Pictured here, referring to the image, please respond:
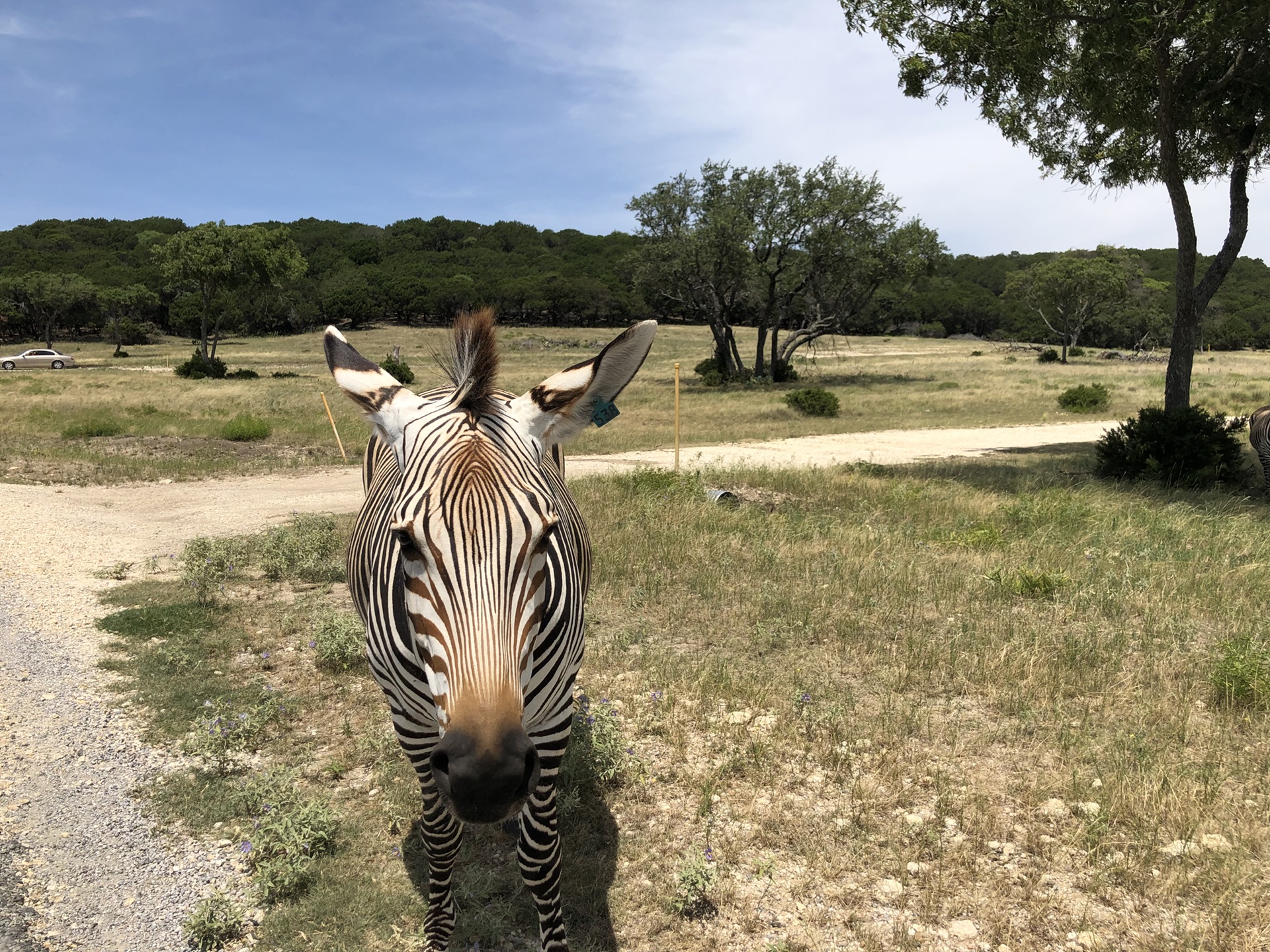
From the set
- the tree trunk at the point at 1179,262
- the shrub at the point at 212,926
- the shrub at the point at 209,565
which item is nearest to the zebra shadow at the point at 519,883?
the shrub at the point at 212,926

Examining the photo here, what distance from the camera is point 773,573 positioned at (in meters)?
7.97

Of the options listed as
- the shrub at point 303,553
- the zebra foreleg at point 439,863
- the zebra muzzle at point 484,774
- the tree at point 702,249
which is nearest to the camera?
the zebra muzzle at point 484,774

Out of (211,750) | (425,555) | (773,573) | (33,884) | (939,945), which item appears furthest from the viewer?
(773,573)

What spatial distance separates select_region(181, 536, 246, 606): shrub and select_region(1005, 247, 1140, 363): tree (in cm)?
6017

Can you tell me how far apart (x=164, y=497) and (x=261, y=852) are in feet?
39.4

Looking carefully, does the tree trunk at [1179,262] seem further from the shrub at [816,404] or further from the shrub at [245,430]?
the shrub at [245,430]

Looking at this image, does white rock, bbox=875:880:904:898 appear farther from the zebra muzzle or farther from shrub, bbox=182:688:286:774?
shrub, bbox=182:688:286:774

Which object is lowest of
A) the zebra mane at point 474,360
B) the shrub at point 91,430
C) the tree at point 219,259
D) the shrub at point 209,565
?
the shrub at point 209,565

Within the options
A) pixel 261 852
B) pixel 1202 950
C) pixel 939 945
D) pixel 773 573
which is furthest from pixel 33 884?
pixel 773 573

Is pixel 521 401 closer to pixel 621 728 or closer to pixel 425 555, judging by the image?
pixel 425 555

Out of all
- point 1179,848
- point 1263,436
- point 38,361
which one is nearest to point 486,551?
point 1179,848

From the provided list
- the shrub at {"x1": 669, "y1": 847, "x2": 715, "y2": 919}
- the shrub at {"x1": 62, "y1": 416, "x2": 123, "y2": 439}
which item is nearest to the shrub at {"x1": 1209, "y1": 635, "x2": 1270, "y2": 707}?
the shrub at {"x1": 669, "y1": 847, "x2": 715, "y2": 919}

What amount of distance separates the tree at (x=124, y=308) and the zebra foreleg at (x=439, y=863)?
71391mm

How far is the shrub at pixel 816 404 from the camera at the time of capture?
1090 inches
